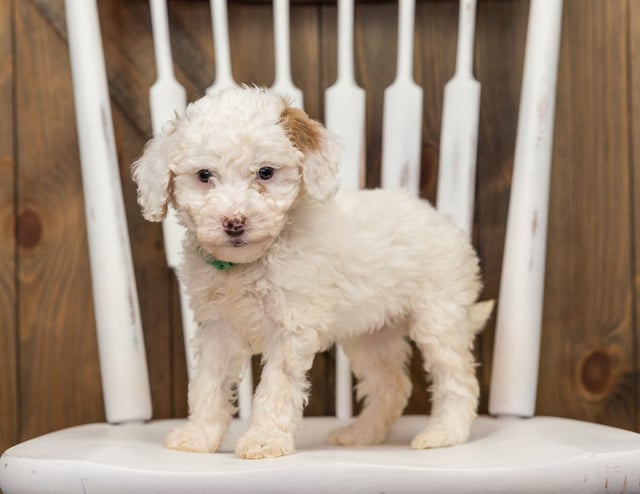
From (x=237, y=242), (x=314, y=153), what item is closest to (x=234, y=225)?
(x=237, y=242)

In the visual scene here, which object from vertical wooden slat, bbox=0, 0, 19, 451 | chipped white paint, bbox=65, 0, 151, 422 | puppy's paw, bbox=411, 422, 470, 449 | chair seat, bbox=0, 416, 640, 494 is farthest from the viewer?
vertical wooden slat, bbox=0, 0, 19, 451

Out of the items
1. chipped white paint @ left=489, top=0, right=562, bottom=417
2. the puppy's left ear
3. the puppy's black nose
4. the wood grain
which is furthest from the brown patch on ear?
the wood grain

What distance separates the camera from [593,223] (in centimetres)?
123

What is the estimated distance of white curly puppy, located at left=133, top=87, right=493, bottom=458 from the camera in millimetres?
779

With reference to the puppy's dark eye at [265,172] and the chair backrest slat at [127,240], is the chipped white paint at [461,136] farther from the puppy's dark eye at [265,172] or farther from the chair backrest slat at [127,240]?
the puppy's dark eye at [265,172]

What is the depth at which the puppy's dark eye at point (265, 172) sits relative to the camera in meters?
0.79

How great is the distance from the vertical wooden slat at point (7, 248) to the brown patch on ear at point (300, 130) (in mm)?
571

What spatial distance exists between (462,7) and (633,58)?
0.30 metres

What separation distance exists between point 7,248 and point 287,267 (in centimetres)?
57

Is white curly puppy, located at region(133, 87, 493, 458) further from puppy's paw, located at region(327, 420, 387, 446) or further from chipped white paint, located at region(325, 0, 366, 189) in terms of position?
chipped white paint, located at region(325, 0, 366, 189)

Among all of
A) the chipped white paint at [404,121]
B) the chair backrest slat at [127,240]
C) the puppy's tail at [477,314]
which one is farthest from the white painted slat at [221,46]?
the puppy's tail at [477,314]

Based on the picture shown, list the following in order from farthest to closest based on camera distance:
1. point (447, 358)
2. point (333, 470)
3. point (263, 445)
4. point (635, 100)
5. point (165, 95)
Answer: point (635, 100) < point (165, 95) < point (447, 358) < point (263, 445) < point (333, 470)

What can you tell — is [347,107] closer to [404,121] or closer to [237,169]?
[404,121]

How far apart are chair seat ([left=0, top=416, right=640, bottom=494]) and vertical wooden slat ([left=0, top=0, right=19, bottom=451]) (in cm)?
49
